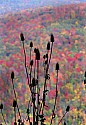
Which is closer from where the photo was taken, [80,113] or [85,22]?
[80,113]

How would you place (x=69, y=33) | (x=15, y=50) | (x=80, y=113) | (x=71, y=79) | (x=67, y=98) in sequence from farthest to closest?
(x=69, y=33) → (x=15, y=50) → (x=71, y=79) → (x=67, y=98) → (x=80, y=113)

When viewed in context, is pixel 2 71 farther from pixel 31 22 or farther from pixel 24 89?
pixel 31 22

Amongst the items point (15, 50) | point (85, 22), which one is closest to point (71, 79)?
point (15, 50)

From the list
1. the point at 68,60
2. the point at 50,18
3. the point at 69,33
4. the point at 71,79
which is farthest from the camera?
the point at 50,18

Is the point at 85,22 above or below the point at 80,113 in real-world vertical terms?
above

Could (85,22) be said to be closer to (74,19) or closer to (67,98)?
(74,19)

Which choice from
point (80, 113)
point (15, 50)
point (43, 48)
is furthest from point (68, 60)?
point (80, 113)
